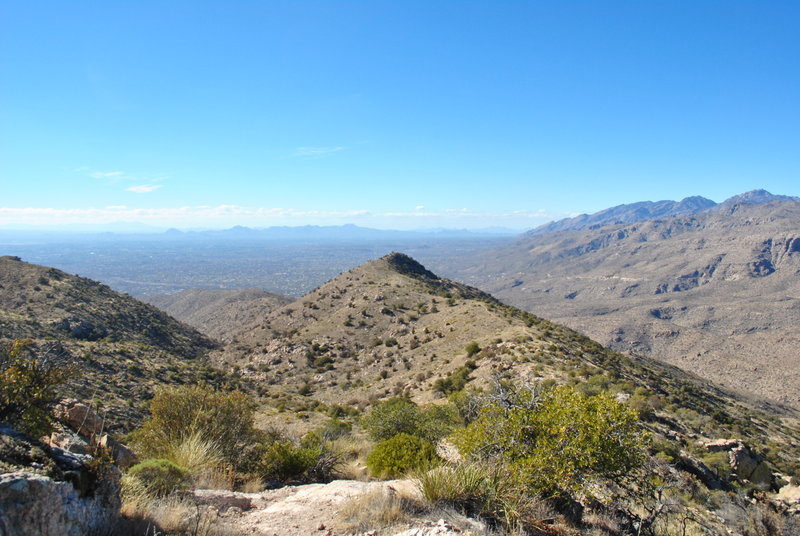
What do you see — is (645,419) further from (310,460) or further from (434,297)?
(434,297)

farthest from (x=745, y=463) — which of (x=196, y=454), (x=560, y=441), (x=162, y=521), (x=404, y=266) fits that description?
(x=404, y=266)

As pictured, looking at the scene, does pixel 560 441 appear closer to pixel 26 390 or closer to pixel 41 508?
pixel 41 508

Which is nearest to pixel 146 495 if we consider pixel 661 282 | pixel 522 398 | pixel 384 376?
pixel 522 398

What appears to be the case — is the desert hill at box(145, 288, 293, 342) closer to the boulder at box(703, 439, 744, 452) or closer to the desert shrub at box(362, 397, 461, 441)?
the desert shrub at box(362, 397, 461, 441)

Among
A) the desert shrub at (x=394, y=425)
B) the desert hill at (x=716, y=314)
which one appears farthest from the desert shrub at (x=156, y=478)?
the desert hill at (x=716, y=314)

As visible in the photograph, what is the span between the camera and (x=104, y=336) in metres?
39.0

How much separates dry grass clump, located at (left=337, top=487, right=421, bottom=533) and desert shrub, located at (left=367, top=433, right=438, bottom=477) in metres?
2.71

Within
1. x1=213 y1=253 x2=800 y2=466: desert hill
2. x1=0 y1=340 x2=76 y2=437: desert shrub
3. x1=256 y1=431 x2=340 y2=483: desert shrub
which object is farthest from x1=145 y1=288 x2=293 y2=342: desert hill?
x1=0 y1=340 x2=76 y2=437: desert shrub

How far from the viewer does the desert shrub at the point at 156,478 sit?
643cm

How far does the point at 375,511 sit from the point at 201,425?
5963mm

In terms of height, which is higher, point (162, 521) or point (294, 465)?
point (162, 521)

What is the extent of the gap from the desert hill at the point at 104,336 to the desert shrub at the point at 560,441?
19.2 m

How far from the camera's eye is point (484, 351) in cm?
3134

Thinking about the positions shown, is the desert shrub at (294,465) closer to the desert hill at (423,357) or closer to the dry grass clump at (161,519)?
the dry grass clump at (161,519)
